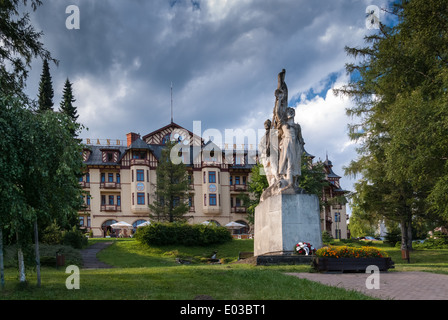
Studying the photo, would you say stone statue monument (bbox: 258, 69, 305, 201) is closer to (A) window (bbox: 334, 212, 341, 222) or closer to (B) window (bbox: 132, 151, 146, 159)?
(B) window (bbox: 132, 151, 146, 159)

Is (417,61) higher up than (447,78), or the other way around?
(417,61)

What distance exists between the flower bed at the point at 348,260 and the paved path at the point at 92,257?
617 inches

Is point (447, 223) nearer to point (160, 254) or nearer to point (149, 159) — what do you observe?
point (160, 254)

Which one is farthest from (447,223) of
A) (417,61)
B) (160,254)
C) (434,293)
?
(434,293)

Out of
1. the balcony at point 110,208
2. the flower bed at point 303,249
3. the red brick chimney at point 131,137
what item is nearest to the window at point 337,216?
the red brick chimney at point 131,137

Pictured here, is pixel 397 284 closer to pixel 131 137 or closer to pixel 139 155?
pixel 139 155

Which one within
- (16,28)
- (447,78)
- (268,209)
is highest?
(16,28)

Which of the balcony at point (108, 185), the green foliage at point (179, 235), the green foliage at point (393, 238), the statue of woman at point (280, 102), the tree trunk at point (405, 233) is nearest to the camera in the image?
the statue of woman at point (280, 102)

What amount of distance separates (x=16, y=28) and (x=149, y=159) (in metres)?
49.2

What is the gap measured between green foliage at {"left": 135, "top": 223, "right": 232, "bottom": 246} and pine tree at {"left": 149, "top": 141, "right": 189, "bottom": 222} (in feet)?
36.1

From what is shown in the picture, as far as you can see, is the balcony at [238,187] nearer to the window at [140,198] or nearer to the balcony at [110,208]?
the window at [140,198]

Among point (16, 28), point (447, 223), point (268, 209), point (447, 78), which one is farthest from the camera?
point (447, 223)

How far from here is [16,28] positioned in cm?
1580

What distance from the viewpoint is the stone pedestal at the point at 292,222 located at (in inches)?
634
